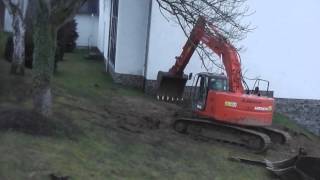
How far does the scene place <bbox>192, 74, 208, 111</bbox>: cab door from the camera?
1752 centimetres

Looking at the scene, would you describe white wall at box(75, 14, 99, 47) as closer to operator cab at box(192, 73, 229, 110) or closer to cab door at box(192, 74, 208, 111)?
cab door at box(192, 74, 208, 111)

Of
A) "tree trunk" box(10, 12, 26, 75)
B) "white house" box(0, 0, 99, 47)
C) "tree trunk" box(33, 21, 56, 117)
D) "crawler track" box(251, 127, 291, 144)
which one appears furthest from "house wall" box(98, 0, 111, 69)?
"tree trunk" box(33, 21, 56, 117)

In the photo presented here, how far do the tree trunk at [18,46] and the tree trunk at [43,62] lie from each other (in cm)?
595

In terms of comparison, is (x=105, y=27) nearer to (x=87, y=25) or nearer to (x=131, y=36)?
(x=131, y=36)

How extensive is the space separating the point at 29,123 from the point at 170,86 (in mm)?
10438

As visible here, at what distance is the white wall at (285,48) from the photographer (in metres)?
24.9

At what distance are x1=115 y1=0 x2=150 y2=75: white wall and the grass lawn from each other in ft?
11.4

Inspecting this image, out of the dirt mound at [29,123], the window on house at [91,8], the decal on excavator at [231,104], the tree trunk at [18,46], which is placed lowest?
the dirt mound at [29,123]

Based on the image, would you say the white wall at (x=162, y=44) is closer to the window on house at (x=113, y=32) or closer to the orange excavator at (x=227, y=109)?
the window on house at (x=113, y=32)

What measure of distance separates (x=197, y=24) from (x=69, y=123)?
A: 4.28 meters

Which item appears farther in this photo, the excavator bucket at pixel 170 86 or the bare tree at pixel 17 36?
the excavator bucket at pixel 170 86

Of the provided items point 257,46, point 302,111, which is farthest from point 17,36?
point 302,111

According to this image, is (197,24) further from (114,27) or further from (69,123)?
(114,27)

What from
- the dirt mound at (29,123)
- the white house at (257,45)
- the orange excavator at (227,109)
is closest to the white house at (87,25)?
the white house at (257,45)
